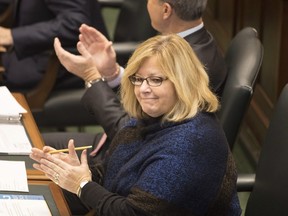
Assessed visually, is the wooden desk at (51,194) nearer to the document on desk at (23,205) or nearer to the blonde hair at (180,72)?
the document on desk at (23,205)

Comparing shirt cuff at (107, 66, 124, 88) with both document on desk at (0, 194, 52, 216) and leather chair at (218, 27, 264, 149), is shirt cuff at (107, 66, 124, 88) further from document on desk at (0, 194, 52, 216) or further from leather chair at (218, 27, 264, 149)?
document on desk at (0, 194, 52, 216)

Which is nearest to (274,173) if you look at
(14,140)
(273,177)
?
Result: (273,177)

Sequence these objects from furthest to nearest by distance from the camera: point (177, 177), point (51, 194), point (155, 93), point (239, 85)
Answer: point (239, 85)
point (51, 194)
point (155, 93)
point (177, 177)

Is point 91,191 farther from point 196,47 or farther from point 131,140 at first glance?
point 196,47

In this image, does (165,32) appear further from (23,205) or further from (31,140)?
(23,205)

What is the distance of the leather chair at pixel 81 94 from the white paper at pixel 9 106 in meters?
0.54

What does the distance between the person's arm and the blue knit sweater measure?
4.38ft

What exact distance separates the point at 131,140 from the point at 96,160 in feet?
1.72

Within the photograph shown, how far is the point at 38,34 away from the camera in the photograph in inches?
129

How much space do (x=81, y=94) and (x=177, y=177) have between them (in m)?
1.55

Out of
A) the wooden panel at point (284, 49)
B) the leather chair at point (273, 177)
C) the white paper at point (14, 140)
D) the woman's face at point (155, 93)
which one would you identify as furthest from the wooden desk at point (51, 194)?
the wooden panel at point (284, 49)

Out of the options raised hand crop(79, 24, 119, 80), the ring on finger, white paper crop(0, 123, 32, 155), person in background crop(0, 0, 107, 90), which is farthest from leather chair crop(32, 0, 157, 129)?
the ring on finger

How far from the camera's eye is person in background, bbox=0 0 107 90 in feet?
10.7

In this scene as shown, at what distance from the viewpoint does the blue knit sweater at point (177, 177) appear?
1.87 meters
